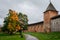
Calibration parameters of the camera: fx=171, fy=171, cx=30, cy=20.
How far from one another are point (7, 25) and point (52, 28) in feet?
47.5

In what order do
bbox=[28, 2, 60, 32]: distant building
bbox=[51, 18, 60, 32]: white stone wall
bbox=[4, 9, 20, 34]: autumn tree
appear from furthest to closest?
1. bbox=[4, 9, 20, 34]: autumn tree
2. bbox=[28, 2, 60, 32]: distant building
3. bbox=[51, 18, 60, 32]: white stone wall

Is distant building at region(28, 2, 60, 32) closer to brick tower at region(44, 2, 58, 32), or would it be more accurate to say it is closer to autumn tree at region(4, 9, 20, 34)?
brick tower at region(44, 2, 58, 32)

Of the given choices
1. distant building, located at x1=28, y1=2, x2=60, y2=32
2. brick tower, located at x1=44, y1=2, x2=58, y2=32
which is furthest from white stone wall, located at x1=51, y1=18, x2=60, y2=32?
brick tower, located at x1=44, y1=2, x2=58, y2=32

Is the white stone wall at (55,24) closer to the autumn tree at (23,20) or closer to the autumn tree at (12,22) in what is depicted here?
the autumn tree at (12,22)

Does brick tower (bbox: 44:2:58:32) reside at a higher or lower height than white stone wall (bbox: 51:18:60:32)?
higher

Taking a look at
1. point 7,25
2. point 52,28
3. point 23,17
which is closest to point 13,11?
point 7,25

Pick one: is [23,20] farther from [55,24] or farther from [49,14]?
[55,24]

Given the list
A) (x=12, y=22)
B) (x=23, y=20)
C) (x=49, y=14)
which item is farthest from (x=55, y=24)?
(x=23, y=20)

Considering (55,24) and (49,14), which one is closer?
(55,24)

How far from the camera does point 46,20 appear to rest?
5859 centimetres

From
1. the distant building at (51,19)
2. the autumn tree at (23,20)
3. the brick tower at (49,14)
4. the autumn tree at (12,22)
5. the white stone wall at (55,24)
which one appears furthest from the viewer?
the autumn tree at (23,20)

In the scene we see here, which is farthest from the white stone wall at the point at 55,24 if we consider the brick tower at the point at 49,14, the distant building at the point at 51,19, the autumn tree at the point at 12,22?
the autumn tree at the point at 12,22

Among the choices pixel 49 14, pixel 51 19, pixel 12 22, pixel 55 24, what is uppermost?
pixel 49 14

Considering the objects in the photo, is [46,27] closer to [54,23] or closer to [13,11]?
[54,23]
